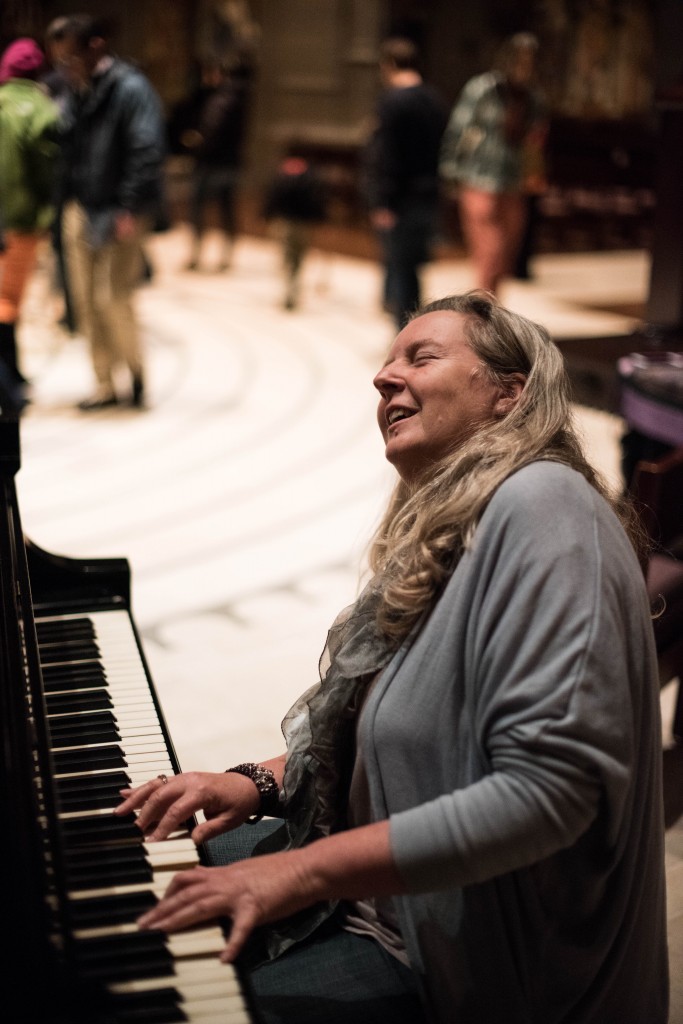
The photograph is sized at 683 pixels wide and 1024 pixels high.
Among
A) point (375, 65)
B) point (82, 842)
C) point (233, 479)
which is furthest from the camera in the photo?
point (375, 65)

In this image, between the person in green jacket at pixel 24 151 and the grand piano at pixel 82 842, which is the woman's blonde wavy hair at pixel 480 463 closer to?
the grand piano at pixel 82 842

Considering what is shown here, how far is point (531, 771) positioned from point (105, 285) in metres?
5.21

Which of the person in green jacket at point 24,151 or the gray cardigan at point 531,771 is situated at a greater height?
the person in green jacket at point 24,151

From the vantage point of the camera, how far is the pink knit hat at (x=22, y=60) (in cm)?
571

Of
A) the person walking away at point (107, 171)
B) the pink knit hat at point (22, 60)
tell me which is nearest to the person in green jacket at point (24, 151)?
the pink knit hat at point (22, 60)

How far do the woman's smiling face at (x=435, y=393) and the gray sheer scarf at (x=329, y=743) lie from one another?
0.19 m

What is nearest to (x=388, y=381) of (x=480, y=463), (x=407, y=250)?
(x=480, y=463)

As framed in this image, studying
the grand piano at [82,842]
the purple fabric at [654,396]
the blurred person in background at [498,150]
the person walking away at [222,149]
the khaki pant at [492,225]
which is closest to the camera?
the grand piano at [82,842]

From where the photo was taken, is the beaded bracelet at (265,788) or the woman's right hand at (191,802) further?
the beaded bracelet at (265,788)

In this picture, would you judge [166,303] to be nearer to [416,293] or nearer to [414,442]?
[416,293]

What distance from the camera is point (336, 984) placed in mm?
1458

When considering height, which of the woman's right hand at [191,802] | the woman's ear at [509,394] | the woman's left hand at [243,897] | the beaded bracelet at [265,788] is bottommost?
the beaded bracelet at [265,788]

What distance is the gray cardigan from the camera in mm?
1205

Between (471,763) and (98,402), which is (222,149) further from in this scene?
(471,763)
